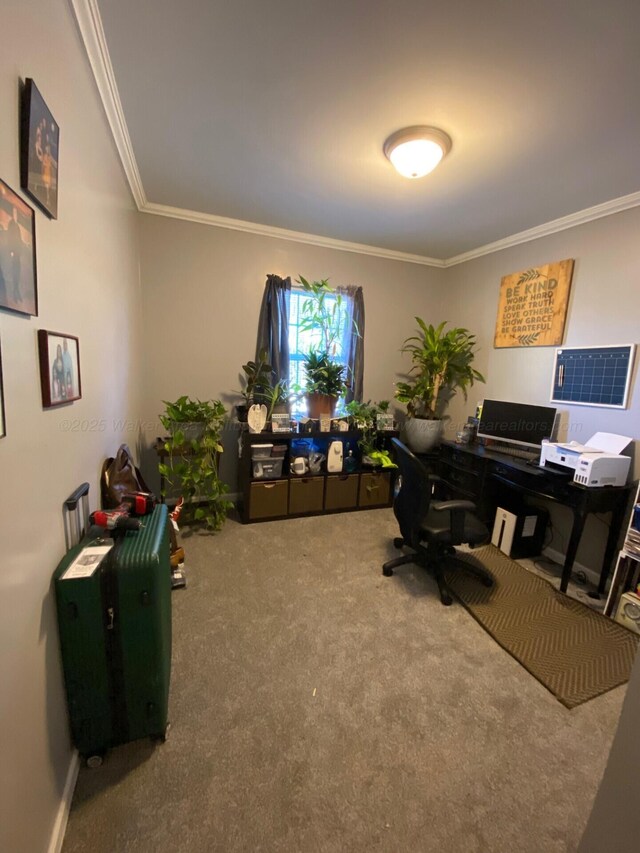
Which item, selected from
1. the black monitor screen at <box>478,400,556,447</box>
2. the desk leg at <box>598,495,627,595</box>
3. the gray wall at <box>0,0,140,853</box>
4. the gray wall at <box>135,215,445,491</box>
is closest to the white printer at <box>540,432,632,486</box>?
the desk leg at <box>598,495,627,595</box>

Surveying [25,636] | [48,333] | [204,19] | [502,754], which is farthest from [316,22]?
[502,754]

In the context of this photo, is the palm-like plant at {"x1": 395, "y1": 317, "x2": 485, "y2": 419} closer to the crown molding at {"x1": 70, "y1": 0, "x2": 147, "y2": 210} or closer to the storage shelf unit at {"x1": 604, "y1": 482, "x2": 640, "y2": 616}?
the storage shelf unit at {"x1": 604, "y1": 482, "x2": 640, "y2": 616}

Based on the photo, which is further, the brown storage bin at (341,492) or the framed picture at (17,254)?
the brown storage bin at (341,492)

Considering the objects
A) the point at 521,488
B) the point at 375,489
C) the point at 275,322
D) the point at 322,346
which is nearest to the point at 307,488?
the point at 375,489

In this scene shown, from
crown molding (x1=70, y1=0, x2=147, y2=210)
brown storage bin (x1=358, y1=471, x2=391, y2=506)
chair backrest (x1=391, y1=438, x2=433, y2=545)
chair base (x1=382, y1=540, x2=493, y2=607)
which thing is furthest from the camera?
brown storage bin (x1=358, y1=471, x2=391, y2=506)

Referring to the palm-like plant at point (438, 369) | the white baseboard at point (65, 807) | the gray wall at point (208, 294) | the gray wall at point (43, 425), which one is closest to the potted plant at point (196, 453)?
the gray wall at point (208, 294)

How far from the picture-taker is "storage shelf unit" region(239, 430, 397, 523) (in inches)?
114

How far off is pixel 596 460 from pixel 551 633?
1.03 meters

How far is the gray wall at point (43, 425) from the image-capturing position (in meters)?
0.74

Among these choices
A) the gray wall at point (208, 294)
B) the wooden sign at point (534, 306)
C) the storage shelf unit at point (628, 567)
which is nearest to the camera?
the storage shelf unit at point (628, 567)

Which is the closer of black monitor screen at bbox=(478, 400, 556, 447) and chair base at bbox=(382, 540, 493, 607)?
chair base at bbox=(382, 540, 493, 607)

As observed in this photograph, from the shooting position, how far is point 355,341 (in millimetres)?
3514

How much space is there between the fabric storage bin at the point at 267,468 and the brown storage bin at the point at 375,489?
0.82m

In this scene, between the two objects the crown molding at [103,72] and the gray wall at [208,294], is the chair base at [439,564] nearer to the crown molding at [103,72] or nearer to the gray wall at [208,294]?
the gray wall at [208,294]
